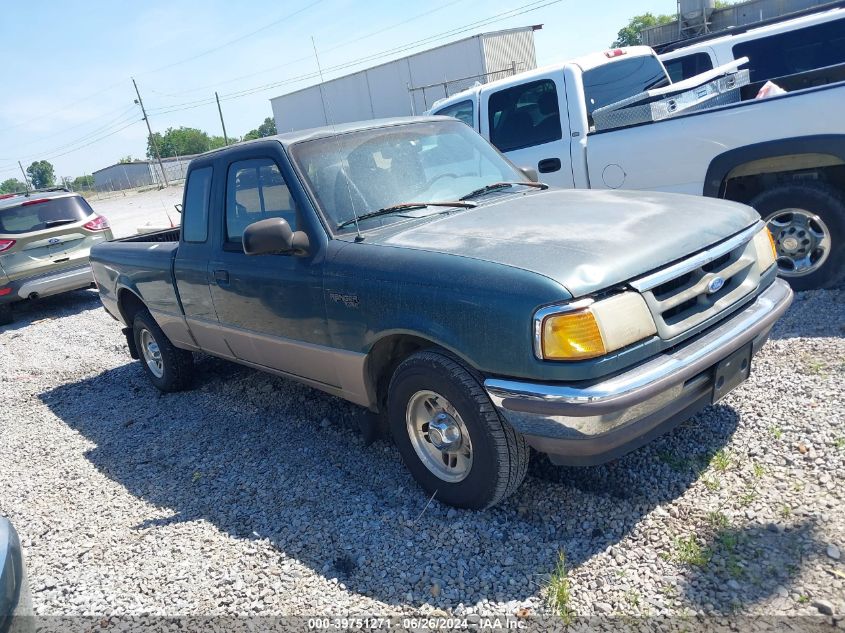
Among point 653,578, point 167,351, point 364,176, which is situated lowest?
point 653,578

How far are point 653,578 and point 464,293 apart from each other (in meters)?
1.41

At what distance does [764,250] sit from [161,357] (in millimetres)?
4805

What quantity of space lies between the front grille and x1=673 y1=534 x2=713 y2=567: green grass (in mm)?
891

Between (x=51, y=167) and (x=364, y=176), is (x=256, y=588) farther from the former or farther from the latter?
(x=51, y=167)

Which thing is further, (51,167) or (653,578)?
(51,167)

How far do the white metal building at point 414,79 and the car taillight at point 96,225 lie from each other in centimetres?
2076

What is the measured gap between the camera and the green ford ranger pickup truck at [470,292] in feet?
8.87

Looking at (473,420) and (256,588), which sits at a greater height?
(473,420)

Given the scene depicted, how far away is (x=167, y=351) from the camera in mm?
5723

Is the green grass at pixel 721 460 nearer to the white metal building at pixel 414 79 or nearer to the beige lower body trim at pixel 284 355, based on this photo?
the beige lower body trim at pixel 284 355

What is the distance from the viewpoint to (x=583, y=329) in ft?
8.63

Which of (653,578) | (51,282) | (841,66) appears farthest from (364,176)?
(51,282)

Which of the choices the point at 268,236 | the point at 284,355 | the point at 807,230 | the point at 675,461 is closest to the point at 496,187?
the point at 268,236

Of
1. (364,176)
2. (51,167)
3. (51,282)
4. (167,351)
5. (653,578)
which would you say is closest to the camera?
(653,578)
